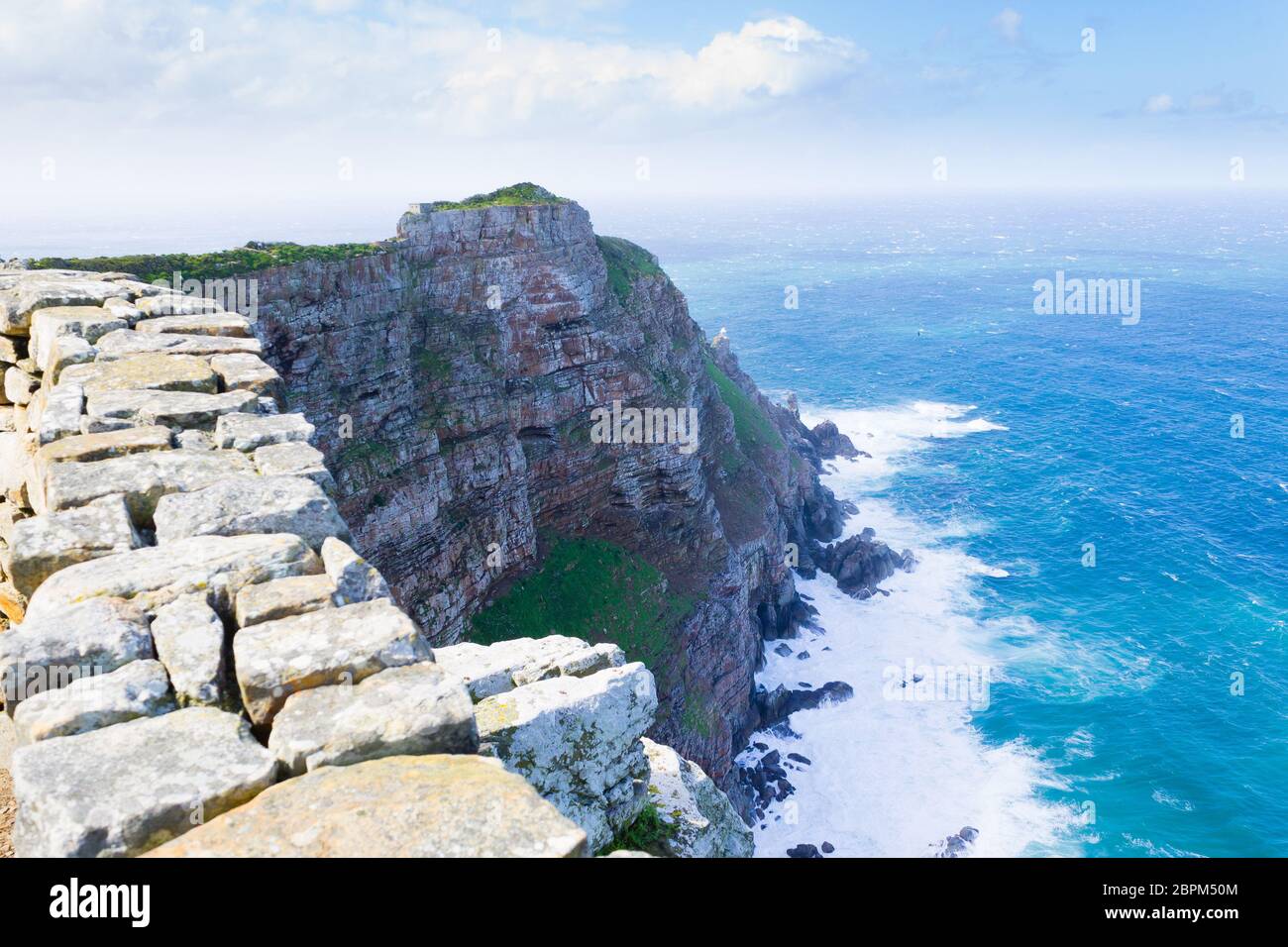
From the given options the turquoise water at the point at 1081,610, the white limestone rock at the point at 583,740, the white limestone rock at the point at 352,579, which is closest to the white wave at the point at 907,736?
the turquoise water at the point at 1081,610

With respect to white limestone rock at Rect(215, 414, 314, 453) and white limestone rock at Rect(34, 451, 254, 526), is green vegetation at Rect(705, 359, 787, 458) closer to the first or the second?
white limestone rock at Rect(215, 414, 314, 453)

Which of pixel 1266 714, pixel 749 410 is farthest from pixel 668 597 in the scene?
pixel 1266 714

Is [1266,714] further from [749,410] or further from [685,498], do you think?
[749,410]

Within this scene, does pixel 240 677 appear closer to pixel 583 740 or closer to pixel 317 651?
pixel 317 651

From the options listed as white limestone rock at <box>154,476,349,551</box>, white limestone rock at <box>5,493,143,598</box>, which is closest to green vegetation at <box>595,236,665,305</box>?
white limestone rock at <box>154,476,349,551</box>
